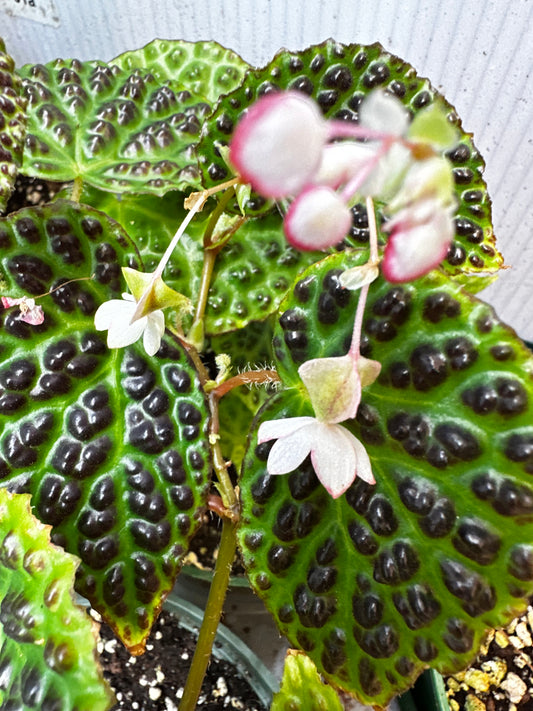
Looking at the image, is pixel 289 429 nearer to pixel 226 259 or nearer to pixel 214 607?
pixel 214 607

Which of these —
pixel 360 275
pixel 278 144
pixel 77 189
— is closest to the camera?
pixel 278 144

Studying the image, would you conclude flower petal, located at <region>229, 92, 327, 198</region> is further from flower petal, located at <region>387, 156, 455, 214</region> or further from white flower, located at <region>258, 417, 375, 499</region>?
white flower, located at <region>258, 417, 375, 499</region>

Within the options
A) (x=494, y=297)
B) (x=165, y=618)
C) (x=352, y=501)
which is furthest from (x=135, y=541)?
(x=494, y=297)

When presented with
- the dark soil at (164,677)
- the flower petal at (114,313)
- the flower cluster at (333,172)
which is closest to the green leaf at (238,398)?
the dark soil at (164,677)

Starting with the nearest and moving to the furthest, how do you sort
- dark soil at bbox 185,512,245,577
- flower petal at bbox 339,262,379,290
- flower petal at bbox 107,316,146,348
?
flower petal at bbox 339,262,379,290
flower petal at bbox 107,316,146,348
dark soil at bbox 185,512,245,577

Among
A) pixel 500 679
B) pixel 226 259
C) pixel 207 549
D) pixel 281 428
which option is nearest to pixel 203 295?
pixel 226 259

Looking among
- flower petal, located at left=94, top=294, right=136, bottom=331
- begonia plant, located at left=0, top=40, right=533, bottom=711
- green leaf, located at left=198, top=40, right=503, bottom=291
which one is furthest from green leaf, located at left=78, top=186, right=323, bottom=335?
flower petal, located at left=94, top=294, right=136, bottom=331
